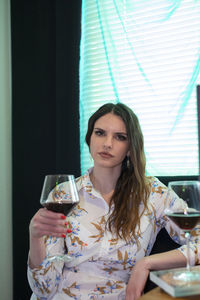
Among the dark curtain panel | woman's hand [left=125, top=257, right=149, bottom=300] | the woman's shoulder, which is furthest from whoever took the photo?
the dark curtain panel

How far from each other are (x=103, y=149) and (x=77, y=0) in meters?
1.47

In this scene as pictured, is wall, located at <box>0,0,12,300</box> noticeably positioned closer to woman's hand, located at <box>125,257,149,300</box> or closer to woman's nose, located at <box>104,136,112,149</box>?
woman's nose, located at <box>104,136,112,149</box>

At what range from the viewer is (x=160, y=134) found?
2338 millimetres

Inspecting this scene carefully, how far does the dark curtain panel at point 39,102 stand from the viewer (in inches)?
104

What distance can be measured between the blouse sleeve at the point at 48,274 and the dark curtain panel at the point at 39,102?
102 centimetres

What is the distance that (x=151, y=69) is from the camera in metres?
2.39

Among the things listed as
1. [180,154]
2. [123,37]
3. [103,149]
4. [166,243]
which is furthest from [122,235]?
[123,37]

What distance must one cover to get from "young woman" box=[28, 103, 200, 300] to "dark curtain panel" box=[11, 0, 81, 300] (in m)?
0.80

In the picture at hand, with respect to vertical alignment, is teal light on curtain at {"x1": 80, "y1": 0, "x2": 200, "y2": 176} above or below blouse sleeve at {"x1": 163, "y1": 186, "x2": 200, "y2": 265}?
above

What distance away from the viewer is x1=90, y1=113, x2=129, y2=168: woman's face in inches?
66.9

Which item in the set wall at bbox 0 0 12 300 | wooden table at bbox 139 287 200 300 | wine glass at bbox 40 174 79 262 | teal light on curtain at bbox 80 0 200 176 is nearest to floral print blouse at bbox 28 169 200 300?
wine glass at bbox 40 174 79 262

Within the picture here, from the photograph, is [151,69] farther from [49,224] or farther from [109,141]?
[49,224]

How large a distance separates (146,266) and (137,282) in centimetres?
7

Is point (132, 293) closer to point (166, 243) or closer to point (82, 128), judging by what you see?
point (166, 243)
